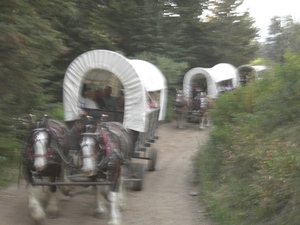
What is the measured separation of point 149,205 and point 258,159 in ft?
8.03

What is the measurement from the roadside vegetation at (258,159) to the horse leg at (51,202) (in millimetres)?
2656

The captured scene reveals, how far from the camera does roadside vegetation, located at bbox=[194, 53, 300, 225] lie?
6703mm

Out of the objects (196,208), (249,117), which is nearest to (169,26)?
(249,117)

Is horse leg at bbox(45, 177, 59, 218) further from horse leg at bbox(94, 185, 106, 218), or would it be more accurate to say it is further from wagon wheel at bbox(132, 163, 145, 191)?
wagon wheel at bbox(132, 163, 145, 191)

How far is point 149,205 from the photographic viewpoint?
9.46m

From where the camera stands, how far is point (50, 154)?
754 cm

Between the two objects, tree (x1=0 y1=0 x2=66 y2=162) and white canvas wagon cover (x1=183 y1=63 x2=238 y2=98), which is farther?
white canvas wagon cover (x1=183 y1=63 x2=238 y2=98)

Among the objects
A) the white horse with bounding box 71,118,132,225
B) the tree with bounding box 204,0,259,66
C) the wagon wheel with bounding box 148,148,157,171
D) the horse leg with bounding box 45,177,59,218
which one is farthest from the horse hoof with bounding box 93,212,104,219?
the tree with bounding box 204,0,259,66

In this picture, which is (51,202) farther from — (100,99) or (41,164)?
(100,99)

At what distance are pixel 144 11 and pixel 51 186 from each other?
17.3m

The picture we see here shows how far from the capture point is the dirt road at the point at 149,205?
817 centimetres

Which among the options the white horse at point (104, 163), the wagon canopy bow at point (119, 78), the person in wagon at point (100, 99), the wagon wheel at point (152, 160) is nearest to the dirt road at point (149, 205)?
the wagon wheel at point (152, 160)

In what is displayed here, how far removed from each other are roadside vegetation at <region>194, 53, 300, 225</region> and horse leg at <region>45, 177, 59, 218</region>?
105 inches

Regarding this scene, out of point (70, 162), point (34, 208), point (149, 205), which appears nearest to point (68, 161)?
point (70, 162)
